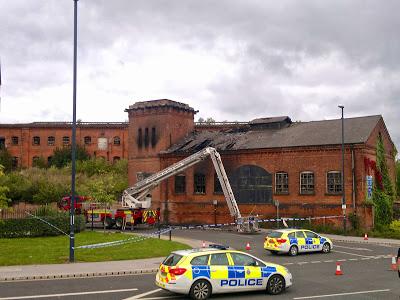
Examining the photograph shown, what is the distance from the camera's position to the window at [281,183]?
4303 centimetres

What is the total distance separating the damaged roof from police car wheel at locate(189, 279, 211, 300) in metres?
27.7

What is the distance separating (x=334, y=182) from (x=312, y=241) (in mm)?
14854

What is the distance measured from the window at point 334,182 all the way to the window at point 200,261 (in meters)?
27.0

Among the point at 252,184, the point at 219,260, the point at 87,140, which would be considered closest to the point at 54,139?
the point at 87,140

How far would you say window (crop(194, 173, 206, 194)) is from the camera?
48156 mm

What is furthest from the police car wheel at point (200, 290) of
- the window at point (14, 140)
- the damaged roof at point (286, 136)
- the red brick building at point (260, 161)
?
the window at point (14, 140)

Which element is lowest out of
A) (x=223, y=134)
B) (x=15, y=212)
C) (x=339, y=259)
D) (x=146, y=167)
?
(x=339, y=259)

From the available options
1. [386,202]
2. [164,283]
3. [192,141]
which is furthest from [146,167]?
[164,283]

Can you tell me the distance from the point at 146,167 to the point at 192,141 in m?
5.43

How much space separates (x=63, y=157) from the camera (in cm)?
7788

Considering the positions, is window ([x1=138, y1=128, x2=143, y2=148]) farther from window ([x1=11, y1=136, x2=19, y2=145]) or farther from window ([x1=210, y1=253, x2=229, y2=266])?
window ([x1=210, y1=253, x2=229, y2=266])

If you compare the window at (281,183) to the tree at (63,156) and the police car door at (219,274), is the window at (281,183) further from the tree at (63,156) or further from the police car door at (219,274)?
the tree at (63,156)

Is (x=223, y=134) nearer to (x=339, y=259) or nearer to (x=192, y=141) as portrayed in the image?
(x=192, y=141)

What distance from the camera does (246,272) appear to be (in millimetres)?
15266
